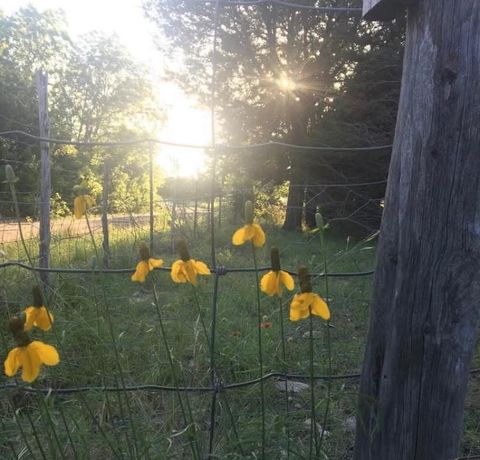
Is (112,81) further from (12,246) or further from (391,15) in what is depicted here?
(391,15)

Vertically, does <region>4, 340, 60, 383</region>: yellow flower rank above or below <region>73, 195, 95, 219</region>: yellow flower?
below

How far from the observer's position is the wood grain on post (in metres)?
1.16

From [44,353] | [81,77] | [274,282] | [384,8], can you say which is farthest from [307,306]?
[81,77]

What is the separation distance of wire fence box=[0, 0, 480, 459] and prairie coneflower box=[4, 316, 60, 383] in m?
0.17

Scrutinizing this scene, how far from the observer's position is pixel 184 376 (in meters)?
2.21

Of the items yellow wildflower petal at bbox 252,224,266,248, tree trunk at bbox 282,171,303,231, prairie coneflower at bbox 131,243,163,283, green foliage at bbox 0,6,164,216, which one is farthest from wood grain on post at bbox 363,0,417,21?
green foliage at bbox 0,6,164,216

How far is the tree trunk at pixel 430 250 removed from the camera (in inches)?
43.3

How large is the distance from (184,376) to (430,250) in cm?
146

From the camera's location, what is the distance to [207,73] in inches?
461

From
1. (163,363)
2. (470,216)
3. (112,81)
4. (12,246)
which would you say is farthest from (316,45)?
(112,81)

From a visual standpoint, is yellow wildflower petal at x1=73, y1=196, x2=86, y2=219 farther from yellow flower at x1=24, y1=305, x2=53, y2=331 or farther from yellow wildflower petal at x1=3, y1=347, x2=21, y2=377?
yellow wildflower petal at x1=3, y1=347, x2=21, y2=377

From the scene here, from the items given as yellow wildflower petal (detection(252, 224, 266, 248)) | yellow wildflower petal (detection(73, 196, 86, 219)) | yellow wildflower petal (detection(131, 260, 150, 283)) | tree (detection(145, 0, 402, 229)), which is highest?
tree (detection(145, 0, 402, 229))

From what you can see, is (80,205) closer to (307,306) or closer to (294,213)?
(307,306)

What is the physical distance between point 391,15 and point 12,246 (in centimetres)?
564
